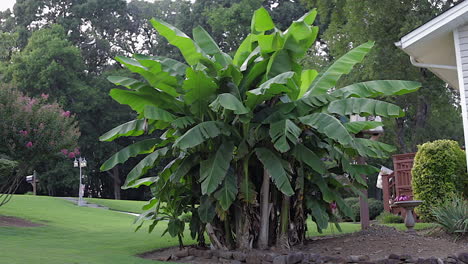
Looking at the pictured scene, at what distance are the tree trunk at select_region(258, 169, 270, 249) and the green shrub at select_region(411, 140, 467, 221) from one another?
4.78 m

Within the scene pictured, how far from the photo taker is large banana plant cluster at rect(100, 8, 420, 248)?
1021 centimetres

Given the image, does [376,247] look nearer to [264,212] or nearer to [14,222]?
[264,212]

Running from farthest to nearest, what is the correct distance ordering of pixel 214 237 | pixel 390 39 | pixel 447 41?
pixel 390 39
pixel 447 41
pixel 214 237

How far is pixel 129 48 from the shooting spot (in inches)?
1973

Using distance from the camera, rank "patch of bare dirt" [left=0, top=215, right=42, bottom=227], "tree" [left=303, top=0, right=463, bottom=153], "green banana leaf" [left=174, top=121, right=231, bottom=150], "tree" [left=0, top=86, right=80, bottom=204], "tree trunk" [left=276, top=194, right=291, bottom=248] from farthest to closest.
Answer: "tree" [left=303, top=0, right=463, bottom=153], "tree" [left=0, top=86, right=80, bottom=204], "patch of bare dirt" [left=0, top=215, right=42, bottom=227], "tree trunk" [left=276, top=194, right=291, bottom=248], "green banana leaf" [left=174, top=121, right=231, bottom=150]

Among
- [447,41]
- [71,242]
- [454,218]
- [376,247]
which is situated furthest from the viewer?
[71,242]

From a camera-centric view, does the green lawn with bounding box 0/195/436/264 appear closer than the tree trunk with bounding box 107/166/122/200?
Yes

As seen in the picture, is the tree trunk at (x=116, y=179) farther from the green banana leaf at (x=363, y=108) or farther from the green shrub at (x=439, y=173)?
the green banana leaf at (x=363, y=108)

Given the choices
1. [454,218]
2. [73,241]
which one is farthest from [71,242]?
[454,218]

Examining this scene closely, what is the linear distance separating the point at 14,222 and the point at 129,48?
112ft

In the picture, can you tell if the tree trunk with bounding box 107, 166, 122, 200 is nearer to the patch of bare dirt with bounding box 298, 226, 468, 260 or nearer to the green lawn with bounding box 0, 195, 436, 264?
the green lawn with bounding box 0, 195, 436, 264

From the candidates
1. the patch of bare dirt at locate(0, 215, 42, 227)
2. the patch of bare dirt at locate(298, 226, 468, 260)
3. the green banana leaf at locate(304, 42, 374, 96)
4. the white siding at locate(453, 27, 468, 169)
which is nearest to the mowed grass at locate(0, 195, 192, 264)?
the patch of bare dirt at locate(0, 215, 42, 227)

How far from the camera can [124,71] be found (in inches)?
1704

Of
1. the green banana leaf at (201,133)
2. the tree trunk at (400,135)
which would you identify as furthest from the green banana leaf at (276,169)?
the tree trunk at (400,135)
